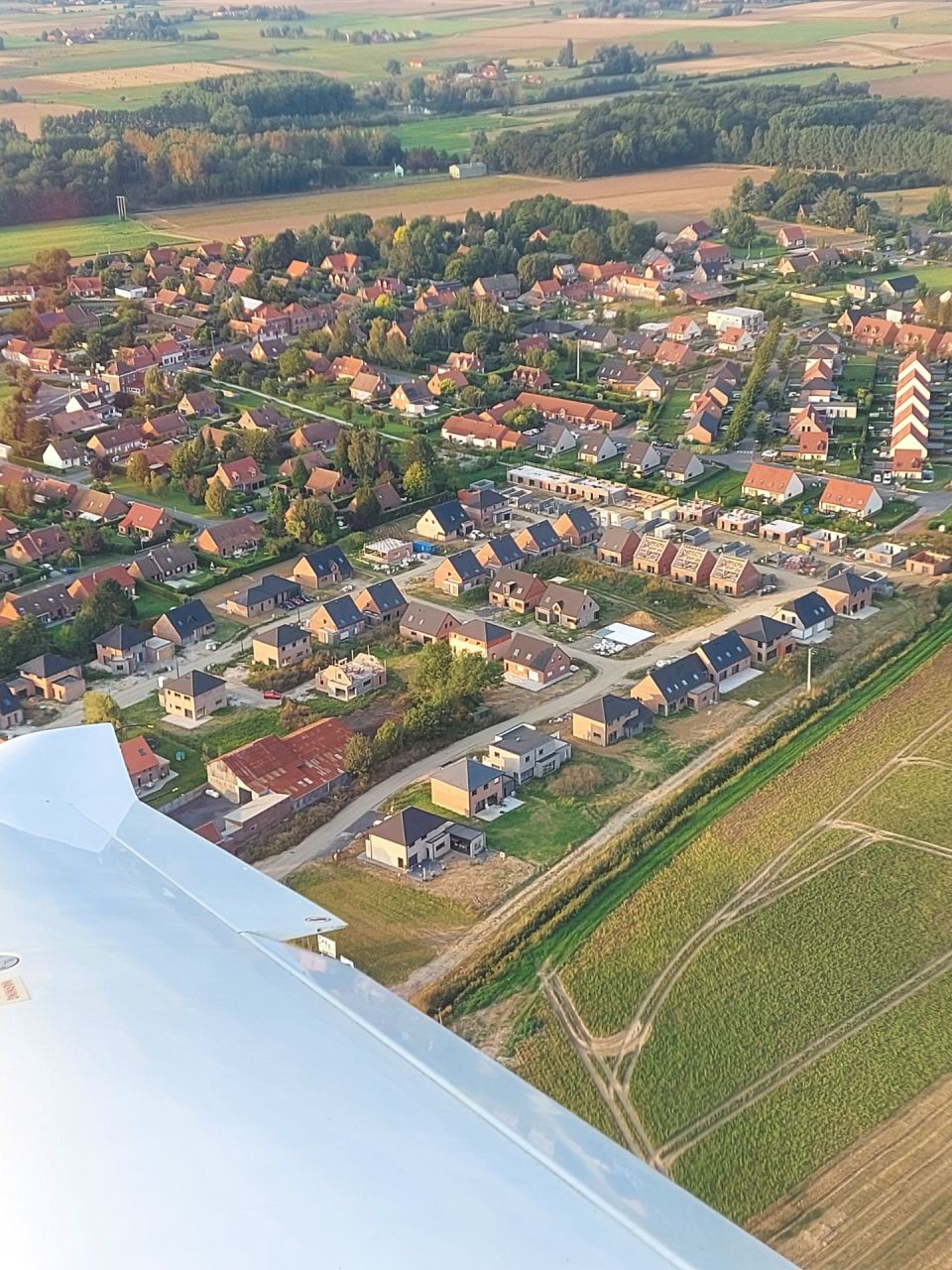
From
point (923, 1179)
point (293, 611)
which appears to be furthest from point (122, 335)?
point (923, 1179)

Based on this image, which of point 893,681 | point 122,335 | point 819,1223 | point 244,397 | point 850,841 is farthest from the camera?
point 122,335

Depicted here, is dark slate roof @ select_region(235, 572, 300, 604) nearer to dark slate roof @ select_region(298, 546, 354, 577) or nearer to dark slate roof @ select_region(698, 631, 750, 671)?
dark slate roof @ select_region(298, 546, 354, 577)

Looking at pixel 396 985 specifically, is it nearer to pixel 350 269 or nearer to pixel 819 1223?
pixel 819 1223

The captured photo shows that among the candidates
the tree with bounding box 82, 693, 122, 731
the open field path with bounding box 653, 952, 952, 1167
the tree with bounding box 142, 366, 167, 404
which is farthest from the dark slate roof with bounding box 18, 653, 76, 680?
the tree with bounding box 142, 366, 167, 404

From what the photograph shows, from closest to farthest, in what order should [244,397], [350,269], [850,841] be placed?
[850,841] → [244,397] → [350,269]

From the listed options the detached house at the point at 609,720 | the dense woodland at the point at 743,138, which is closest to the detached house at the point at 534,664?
the detached house at the point at 609,720

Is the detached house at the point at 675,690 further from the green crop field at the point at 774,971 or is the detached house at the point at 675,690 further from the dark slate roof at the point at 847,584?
the dark slate roof at the point at 847,584
